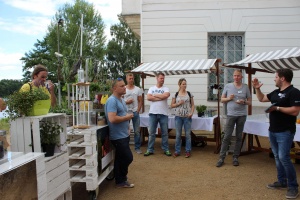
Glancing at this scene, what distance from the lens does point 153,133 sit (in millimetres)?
6215

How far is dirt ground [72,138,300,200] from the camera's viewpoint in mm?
4047

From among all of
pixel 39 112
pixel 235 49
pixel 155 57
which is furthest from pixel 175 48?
pixel 39 112

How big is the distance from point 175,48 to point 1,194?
793cm

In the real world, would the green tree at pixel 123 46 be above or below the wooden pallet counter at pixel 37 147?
above

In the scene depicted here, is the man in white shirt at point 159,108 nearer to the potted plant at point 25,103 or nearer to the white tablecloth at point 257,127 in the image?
the white tablecloth at point 257,127

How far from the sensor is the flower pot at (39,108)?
285cm

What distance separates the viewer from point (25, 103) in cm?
276

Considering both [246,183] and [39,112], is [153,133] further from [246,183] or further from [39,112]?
[39,112]

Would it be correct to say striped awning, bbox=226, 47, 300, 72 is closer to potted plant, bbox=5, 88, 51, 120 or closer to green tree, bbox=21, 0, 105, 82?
potted plant, bbox=5, 88, 51, 120

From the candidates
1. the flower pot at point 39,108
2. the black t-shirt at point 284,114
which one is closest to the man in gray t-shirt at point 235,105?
the black t-shirt at point 284,114

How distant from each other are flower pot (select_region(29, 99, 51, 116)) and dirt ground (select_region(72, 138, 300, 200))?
1550 millimetres

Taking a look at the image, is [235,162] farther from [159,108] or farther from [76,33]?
[76,33]

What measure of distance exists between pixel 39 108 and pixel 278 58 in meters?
4.02

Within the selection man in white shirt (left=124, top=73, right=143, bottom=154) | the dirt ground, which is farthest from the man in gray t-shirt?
man in white shirt (left=124, top=73, right=143, bottom=154)
